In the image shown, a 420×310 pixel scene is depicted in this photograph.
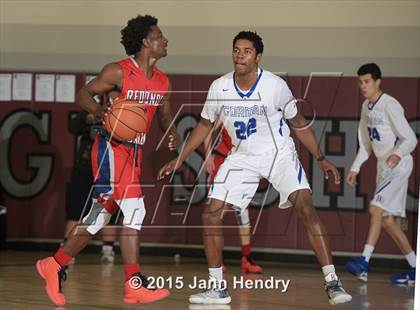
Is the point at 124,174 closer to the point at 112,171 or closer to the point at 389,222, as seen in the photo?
the point at 112,171

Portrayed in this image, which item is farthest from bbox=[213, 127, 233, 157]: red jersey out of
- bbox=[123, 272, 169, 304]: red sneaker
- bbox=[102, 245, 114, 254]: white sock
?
bbox=[123, 272, 169, 304]: red sneaker

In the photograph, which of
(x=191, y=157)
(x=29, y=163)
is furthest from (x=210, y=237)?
(x=29, y=163)

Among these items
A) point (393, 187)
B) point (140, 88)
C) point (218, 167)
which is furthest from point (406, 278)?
point (140, 88)

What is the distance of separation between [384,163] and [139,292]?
11.5 ft

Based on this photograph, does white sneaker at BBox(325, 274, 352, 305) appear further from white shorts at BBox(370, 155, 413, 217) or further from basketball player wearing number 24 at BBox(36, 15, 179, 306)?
white shorts at BBox(370, 155, 413, 217)

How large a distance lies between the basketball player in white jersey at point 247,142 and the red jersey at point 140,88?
421 millimetres

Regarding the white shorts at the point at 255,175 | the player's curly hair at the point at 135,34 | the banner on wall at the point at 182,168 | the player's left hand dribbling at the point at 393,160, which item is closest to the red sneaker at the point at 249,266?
the banner on wall at the point at 182,168

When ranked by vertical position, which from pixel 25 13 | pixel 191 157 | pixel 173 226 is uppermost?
pixel 25 13

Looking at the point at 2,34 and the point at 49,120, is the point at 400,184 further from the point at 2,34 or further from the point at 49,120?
the point at 2,34

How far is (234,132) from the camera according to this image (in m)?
8.25

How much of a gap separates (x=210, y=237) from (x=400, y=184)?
2934 millimetres

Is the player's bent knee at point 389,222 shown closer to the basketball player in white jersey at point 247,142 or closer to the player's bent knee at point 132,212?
the basketball player in white jersey at point 247,142

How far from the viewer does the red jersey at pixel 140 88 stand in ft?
26.6

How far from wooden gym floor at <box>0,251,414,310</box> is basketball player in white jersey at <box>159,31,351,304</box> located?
0.60 meters
